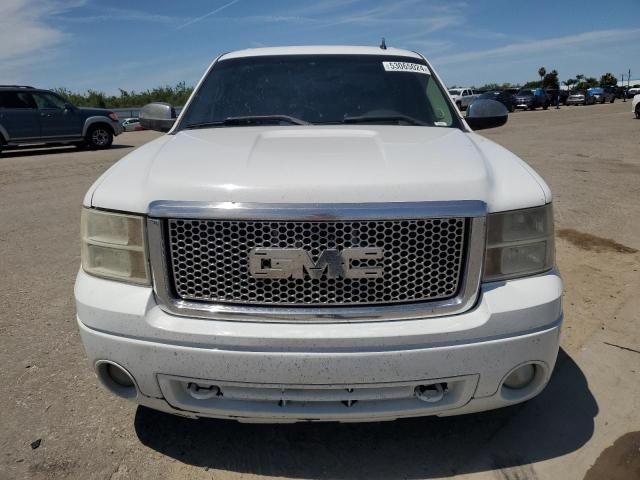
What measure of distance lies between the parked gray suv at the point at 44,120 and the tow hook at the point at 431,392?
50.3 ft

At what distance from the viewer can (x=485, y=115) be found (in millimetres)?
3713

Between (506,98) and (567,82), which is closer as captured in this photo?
(506,98)

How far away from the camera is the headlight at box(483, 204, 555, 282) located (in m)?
2.03

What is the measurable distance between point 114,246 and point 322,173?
88cm

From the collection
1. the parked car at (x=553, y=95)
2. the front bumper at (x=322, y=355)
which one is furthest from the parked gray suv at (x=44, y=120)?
the parked car at (x=553, y=95)

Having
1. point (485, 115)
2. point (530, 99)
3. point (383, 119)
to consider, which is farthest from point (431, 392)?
point (530, 99)

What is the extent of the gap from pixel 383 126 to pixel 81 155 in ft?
44.0

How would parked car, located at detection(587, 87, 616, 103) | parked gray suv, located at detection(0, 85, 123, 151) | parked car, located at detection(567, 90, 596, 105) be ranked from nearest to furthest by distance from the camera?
parked gray suv, located at detection(0, 85, 123, 151)
parked car, located at detection(567, 90, 596, 105)
parked car, located at detection(587, 87, 616, 103)

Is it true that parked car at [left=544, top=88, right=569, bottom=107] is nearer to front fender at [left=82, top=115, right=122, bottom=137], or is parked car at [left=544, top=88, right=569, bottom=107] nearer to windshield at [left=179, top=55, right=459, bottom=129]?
front fender at [left=82, top=115, right=122, bottom=137]

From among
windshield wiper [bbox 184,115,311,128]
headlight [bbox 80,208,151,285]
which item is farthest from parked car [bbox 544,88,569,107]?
headlight [bbox 80,208,151,285]

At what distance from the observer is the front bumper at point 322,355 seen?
1.89m

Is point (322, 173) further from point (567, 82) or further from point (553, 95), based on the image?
point (567, 82)

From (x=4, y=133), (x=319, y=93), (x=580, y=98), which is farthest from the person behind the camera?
(x=580, y=98)

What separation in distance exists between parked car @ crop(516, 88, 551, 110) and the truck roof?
130 feet
